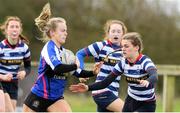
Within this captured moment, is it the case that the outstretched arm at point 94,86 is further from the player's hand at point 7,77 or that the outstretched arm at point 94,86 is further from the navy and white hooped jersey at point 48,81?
the player's hand at point 7,77

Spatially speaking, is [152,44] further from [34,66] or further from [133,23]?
[34,66]

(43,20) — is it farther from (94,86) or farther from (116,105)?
(116,105)

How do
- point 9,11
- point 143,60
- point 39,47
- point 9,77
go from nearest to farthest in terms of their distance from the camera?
point 143,60 < point 9,77 < point 39,47 < point 9,11

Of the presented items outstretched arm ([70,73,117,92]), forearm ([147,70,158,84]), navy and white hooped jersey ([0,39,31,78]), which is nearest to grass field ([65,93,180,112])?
navy and white hooped jersey ([0,39,31,78])

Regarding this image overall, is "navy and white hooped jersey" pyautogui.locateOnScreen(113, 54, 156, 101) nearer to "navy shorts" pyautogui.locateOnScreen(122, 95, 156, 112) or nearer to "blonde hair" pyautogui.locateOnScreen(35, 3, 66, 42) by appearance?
"navy shorts" pyautogui.locateOnScreen(122, 95, 156, 112)

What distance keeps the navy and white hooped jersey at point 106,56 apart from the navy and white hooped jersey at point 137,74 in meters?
1.11

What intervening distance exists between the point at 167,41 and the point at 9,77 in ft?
69.1

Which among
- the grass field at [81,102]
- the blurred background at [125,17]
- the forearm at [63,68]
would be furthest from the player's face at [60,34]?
the blurred background at [125,17]

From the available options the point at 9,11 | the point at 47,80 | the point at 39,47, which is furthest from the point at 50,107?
the point at 9,11

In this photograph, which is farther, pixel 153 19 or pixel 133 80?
pixel 153 19

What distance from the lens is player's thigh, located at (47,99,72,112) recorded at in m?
7.44

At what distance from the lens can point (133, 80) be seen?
7.49m

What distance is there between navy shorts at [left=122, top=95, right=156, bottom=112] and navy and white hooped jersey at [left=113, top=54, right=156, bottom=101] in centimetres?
5

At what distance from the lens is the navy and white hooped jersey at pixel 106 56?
343 inches
